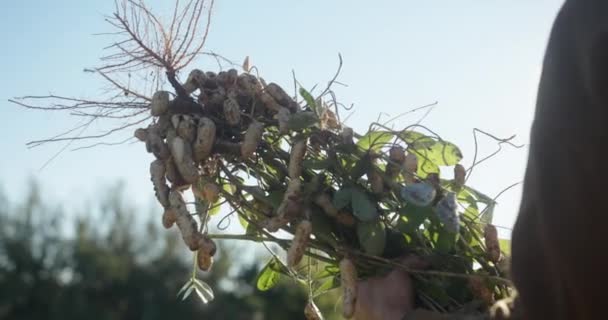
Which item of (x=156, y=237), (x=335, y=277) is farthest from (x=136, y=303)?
(x=335, y=277)

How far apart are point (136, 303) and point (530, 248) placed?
14005 millimetres

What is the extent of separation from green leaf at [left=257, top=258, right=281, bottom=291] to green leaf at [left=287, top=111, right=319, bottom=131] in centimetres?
33

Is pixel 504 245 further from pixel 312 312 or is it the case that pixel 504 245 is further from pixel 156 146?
pixel 156 146

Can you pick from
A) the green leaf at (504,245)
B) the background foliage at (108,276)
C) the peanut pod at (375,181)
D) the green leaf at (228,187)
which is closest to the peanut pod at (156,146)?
the green leaf at (228,187)

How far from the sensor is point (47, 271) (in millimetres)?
14336

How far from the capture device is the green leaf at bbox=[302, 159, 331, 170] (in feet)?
4.60

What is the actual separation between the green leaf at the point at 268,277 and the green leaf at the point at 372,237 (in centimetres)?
33

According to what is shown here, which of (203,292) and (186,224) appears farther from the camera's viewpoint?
(203,292)

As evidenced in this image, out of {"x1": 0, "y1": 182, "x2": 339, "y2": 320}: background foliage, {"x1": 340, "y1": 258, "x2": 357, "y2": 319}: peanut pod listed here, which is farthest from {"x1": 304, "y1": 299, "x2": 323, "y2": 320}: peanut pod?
{"x1": 0, "y1": 182, "x2": 339, "y2": 320}: background foliage

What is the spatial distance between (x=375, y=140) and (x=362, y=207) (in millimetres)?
150

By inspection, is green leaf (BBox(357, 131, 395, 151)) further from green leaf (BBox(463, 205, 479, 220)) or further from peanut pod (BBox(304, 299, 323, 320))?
peanut pod (BBox(304, 299, 323, 320))

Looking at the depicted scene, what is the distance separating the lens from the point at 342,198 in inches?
53.1

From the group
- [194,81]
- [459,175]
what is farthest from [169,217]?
[459,175]

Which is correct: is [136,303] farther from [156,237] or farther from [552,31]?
[552,31]
